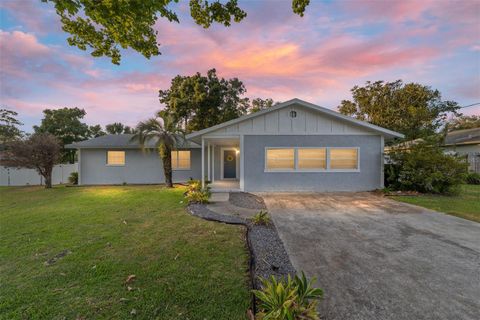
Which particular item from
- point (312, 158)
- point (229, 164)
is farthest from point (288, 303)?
point (229, 164)

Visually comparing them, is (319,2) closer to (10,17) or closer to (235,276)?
(235,276)

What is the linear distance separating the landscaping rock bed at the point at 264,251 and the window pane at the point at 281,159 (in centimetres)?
504

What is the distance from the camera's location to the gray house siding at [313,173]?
10.3 meters

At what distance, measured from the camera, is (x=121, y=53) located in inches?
211

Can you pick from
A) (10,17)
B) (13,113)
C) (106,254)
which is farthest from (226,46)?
(13,113)

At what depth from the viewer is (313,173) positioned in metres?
10.5

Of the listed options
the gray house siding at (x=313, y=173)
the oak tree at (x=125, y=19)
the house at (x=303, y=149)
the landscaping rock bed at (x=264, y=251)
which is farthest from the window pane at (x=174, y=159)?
the oak tree at (x=125, y=19)

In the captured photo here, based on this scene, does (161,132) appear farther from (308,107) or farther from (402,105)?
(402,105)

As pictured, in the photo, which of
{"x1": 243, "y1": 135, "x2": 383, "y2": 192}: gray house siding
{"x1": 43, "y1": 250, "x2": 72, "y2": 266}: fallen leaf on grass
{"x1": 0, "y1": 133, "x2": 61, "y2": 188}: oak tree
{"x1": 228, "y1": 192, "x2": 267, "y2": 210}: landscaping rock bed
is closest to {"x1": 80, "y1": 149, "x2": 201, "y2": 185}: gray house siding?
{"x1": 0, "y1": 133, "x2": 61, "y2": 188}: oak tree

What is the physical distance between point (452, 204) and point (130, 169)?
16260 millimetres

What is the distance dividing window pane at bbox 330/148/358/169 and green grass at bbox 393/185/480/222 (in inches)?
95.2

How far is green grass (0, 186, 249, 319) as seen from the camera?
7.75 ft

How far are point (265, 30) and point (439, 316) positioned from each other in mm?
9078

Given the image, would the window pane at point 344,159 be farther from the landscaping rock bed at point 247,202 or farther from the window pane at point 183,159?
the window pane at point 183,159
